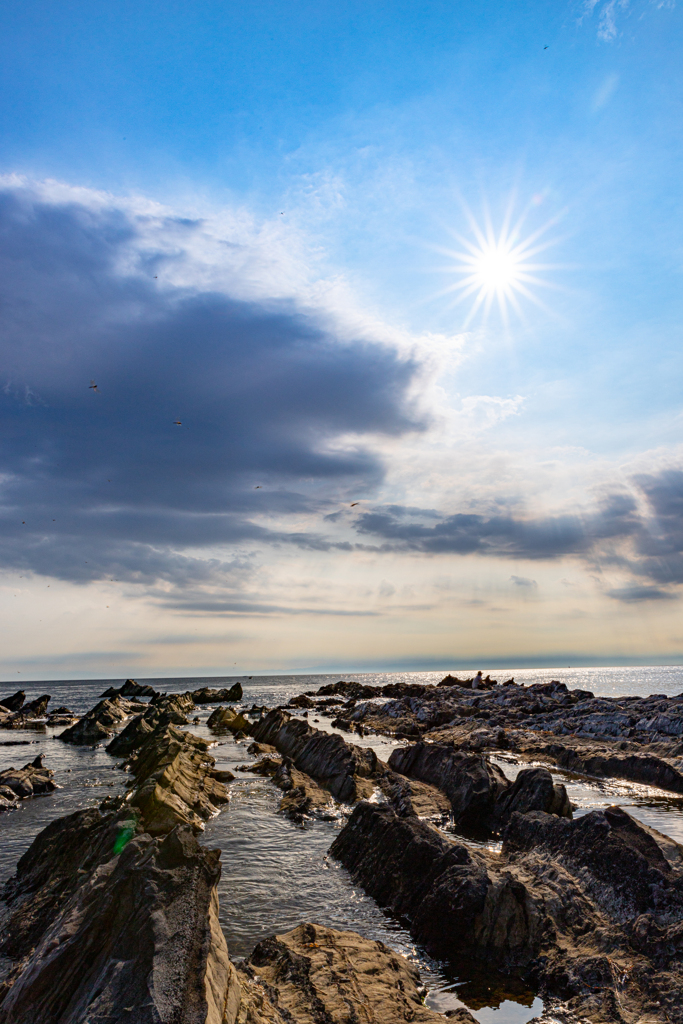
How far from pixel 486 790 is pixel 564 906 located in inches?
395

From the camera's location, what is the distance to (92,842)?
1331 centimetres

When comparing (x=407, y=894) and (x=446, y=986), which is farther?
(x=407, y=894)

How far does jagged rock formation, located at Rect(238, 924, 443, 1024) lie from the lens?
7.68m

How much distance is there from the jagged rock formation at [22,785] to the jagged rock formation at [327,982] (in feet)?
67.5

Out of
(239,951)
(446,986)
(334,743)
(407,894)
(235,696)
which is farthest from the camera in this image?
(235,696)

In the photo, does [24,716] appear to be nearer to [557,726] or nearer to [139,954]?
[557,726]

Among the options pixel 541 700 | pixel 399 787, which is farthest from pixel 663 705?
pixel 399 787

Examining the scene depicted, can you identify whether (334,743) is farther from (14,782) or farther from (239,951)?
(239,951)

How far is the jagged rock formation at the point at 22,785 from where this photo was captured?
24.9 meters

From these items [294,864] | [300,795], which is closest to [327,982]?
[294,864]

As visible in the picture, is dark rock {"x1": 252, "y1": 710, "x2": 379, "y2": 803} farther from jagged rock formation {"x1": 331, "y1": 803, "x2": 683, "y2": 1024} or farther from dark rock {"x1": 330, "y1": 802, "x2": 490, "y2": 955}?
jagged rock formation {"x1": 331, "y1": 803, "x2": 683, "y2": 1024}

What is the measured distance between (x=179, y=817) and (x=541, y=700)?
50660 mm

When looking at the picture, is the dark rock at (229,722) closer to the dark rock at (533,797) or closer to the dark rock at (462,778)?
the dark rock at (462,778)

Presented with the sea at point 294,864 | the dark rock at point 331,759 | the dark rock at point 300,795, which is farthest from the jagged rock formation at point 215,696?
the dark rock at point 300,795
